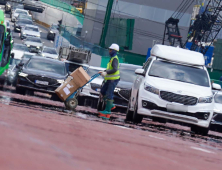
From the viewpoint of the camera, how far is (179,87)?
12938mm

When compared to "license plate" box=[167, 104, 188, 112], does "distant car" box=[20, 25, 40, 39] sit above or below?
above

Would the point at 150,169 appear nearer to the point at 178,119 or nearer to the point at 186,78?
the point at 178,119

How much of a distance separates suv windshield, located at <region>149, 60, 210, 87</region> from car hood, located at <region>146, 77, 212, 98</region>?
0.28m

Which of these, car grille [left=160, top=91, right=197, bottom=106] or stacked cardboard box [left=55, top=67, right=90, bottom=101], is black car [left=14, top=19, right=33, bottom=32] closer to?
stacked cardboard box [left=55, top=67, right=90, bottom=101]

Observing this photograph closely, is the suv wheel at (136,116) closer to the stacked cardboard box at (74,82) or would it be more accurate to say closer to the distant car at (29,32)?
the stacked cardboard box at (74,82)

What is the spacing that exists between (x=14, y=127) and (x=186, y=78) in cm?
770

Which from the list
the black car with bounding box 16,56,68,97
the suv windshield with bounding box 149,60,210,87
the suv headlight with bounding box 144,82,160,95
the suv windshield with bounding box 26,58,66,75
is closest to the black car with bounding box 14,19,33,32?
the suv windshield with bounding box 26,58,66,75

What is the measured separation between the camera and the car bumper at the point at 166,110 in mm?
12773

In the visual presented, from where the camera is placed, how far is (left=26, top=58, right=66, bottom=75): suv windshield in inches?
792

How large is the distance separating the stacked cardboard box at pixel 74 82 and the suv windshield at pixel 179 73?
2.00 meters

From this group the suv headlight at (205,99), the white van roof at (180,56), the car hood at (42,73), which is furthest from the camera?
the car hood at (42,73)

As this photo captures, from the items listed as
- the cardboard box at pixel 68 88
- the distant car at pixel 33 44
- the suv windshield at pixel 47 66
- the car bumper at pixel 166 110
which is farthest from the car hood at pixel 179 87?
the distant car at pixel 33 44

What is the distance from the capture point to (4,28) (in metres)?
20.4

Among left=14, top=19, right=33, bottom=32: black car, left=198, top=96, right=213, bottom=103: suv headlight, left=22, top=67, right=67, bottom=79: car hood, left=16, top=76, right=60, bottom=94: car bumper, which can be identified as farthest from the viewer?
left=14, top=19, right=33, bottom=32: black car
